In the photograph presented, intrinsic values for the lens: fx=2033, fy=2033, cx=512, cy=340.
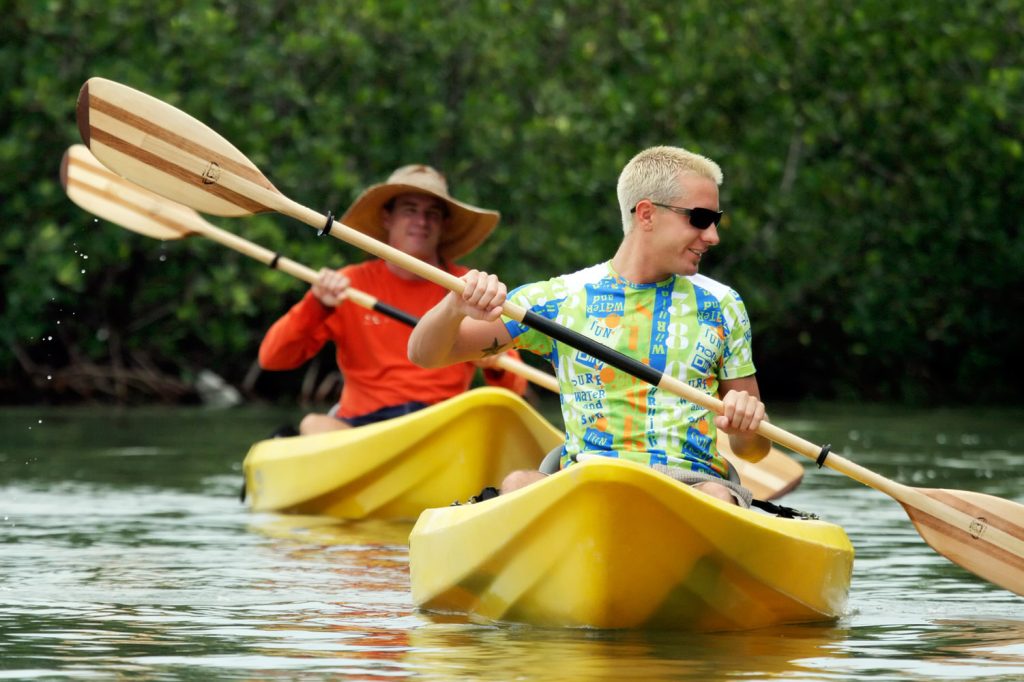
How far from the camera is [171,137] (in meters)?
5.87

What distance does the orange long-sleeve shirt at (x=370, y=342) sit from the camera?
8344mm

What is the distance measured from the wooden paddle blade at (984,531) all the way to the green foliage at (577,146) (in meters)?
11.4

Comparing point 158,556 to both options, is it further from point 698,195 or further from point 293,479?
point 698,195

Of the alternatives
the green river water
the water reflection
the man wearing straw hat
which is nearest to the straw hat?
the man wearing straw hat

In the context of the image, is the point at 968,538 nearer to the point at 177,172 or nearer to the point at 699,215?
the point at 699,215

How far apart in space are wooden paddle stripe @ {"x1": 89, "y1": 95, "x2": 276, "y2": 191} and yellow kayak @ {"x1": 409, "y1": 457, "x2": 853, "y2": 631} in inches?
48.0

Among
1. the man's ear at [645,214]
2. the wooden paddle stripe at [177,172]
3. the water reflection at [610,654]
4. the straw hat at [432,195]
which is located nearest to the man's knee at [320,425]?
the straw hat at [432,195]

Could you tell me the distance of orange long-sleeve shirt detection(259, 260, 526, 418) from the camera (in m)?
8.34

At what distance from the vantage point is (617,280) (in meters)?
5.23

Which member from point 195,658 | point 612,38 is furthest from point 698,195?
point 612,38

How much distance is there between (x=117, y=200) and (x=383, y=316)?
1.84 metres

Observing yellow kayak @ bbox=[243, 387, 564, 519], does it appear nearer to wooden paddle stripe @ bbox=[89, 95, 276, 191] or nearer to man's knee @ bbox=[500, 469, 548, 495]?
wooden paddle stripe @ bbox=[89, 95, 276, 191]

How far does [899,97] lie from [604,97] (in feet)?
8.70

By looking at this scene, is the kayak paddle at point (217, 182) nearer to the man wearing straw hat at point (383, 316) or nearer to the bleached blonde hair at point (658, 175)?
the bleached blonde hair at point (658, 175)
